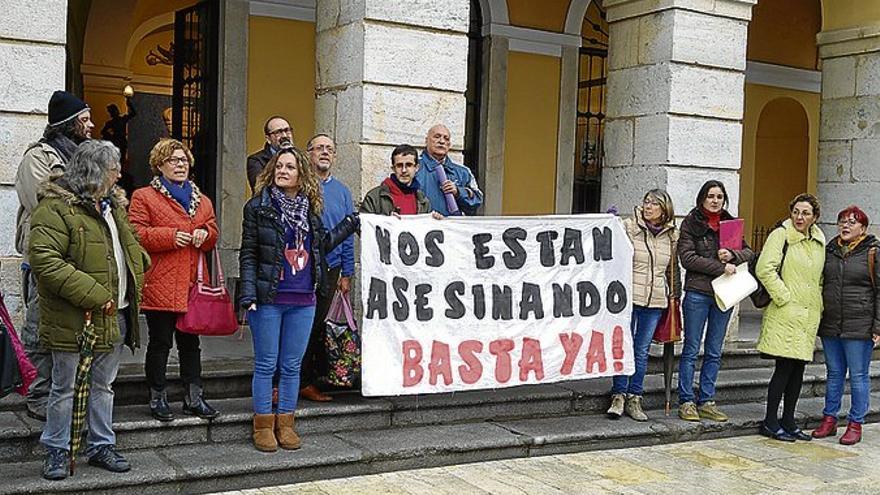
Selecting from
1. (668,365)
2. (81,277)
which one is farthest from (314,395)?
(668,365)

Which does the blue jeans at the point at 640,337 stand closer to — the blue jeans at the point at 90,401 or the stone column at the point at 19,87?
the blue jeans at the point at 90,401

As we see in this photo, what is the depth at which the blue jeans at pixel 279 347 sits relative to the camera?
6.06 m

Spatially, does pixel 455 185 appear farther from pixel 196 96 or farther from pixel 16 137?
pixel 196 96

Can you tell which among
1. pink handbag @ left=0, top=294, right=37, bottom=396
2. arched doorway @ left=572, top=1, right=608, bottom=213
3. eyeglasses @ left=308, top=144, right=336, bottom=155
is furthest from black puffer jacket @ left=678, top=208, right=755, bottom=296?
arched doorway @ left=572, top=1, right=608, bottom=213

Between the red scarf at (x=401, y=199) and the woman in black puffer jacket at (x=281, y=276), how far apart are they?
0.82 meters

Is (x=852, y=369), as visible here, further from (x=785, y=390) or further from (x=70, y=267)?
(x=70, y=267)

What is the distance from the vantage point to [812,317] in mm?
7508

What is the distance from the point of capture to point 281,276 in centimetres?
601

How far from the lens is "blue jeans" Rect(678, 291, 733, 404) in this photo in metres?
7.52

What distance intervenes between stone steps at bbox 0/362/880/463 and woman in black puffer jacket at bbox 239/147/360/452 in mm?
308

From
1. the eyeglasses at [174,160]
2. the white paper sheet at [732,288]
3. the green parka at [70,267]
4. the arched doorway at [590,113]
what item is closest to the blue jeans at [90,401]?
the green parka at [70,267]

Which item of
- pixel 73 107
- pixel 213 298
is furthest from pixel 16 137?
pixel 213 298

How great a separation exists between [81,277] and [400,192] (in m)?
2.42

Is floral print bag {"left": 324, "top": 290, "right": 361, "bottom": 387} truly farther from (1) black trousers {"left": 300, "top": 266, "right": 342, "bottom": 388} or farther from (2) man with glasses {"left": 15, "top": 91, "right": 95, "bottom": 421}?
(2) man with glasses {"left": 15, "top": 91, "right": 95, "bottom": 421}
